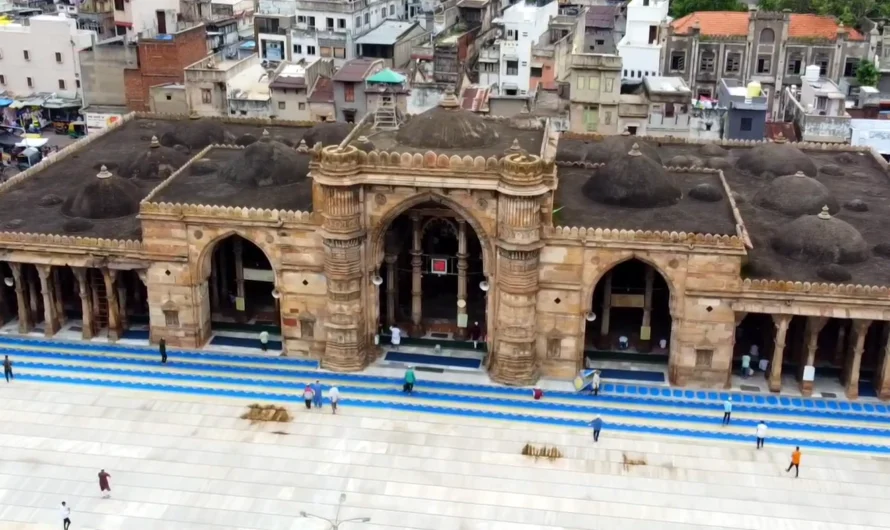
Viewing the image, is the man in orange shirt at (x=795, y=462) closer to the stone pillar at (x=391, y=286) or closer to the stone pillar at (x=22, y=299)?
the stone pillar at (x=391, y=286)

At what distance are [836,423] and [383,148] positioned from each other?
2538cm

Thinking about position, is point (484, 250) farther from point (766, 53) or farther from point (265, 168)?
point (766, 53)

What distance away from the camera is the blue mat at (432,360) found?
5175 centimetres

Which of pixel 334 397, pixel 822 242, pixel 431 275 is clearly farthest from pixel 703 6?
pixel 334 397

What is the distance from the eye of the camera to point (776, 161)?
2431 inches

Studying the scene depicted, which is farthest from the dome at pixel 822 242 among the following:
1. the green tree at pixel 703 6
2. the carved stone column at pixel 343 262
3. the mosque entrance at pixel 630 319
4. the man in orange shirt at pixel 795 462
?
the green tree at pixel 703 6

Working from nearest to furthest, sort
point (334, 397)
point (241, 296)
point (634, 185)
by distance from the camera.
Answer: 1. point (334, 397)
2. point (634, 185)
3. point (241, 296)

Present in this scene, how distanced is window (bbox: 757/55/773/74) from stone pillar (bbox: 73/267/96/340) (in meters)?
67.9

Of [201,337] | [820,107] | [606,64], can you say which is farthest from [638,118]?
[201,337]

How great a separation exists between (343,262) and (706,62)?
59898 millimetres

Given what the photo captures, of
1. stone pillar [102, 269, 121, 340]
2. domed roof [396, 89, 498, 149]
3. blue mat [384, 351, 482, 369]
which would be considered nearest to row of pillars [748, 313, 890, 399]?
blue mat [384, 351, 482, 369]

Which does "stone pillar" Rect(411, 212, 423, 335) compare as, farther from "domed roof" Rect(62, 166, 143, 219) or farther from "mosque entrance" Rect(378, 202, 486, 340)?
"domed roof" Rect(62, 166, 143, 219)

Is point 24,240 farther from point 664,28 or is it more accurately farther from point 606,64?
point 664,28

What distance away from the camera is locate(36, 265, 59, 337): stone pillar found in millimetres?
52206
